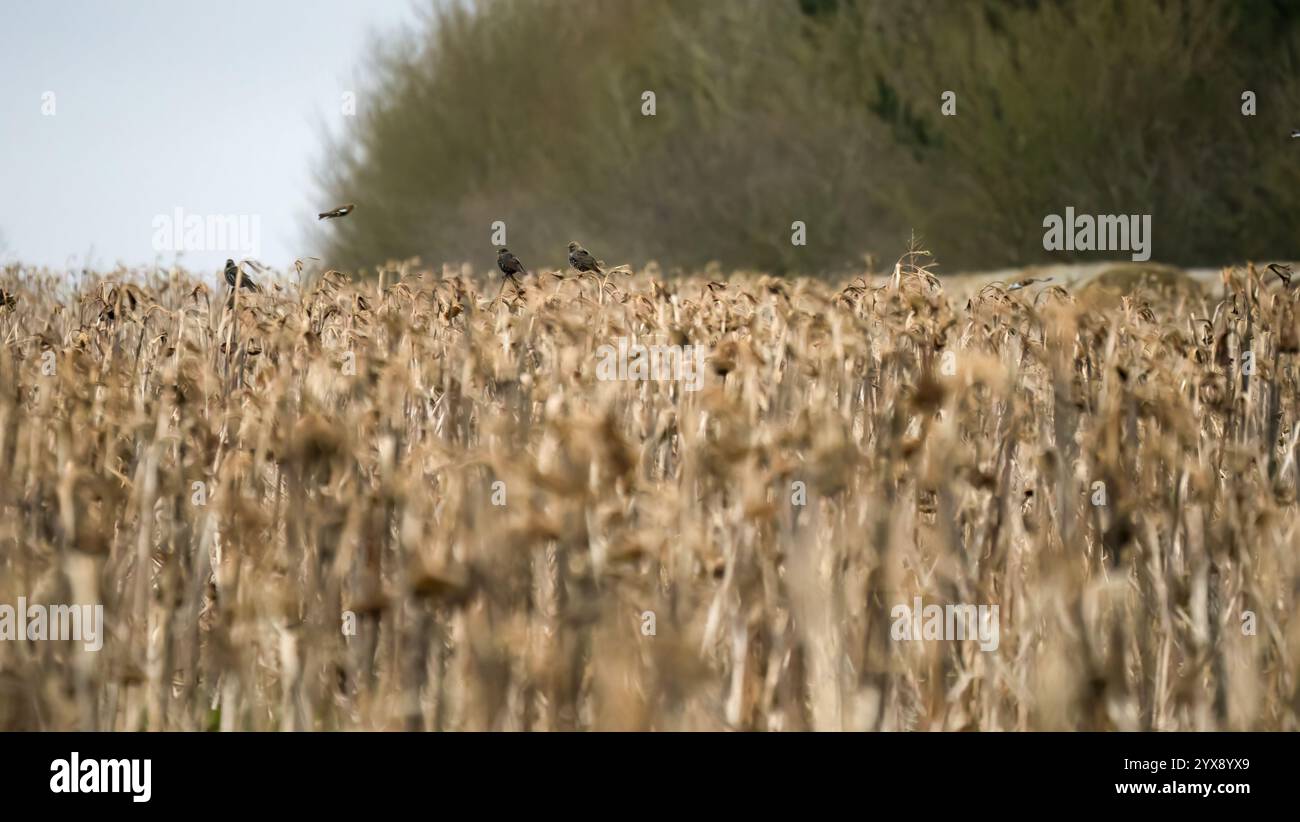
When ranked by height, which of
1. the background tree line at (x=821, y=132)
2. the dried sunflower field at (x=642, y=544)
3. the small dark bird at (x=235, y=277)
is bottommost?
the dried sunflower field at (x=642, y=544)

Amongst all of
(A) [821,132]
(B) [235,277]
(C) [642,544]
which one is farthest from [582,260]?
(A) [821,132]

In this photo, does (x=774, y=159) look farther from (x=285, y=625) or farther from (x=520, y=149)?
(x=285, y=625)

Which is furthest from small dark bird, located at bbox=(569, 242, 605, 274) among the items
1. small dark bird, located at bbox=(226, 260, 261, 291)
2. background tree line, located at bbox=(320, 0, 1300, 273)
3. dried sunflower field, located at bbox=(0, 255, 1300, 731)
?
background tree line, located at bbox=(320, 0, 1300, 273)

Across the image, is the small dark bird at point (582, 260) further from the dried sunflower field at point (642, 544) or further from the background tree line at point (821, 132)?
the background tree line at point (821, 132)

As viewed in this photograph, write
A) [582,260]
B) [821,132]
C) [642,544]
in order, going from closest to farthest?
1. [642,544]
2. [582,260]
3. [821,132]

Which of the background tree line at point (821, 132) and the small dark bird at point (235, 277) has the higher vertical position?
the background tree line at point (821, 132)

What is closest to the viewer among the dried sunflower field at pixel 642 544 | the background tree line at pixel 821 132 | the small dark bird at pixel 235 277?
the dried sunflower field at pixel 642 544

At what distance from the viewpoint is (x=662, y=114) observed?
23359 millimetres

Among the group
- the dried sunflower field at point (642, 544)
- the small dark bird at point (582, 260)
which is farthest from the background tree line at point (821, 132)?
the dried sunflower field at point (642, 544)

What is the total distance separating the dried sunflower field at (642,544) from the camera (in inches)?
93.6

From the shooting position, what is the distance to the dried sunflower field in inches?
93.6

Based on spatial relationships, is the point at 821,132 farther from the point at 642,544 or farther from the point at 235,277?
the point at 642,544

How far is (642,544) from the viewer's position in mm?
2305

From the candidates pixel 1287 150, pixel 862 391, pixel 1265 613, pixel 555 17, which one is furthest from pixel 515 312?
pixel 555 17
